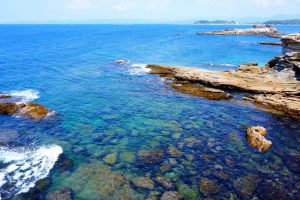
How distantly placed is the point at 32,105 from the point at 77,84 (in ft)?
45.4

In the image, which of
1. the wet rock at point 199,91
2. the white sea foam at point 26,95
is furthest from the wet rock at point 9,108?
the wet rock at point 199,91

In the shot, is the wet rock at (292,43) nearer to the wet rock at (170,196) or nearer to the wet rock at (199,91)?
the wet rock at (199,91)

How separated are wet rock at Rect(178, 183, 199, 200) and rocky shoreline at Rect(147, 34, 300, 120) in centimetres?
1805

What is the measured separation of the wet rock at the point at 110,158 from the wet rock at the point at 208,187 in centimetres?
→ 698

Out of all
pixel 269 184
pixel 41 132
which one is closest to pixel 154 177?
pixel 269 184

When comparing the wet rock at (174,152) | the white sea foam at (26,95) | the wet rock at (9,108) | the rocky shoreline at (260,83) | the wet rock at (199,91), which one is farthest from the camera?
the wet rock at (199,91)

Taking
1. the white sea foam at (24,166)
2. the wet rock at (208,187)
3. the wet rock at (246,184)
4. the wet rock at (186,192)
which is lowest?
the wet rock at (246,184)

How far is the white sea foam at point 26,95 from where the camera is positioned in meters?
35.7

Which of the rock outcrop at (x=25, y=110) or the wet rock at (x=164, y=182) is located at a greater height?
the rock outcrop at (x=25, y=110)

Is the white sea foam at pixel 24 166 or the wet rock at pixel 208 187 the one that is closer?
the wet rock at pixel 208 187

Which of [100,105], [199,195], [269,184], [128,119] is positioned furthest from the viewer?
[100,105]

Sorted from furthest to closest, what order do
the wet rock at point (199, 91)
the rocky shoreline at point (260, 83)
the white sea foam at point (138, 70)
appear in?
the white sea foam at point (138, 70) → the wet rock at point (199, 91) → the rocky shoreline at point (260, 83)

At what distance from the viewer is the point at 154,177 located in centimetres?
1833

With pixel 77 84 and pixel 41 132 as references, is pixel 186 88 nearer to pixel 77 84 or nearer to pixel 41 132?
pixel 77 84
